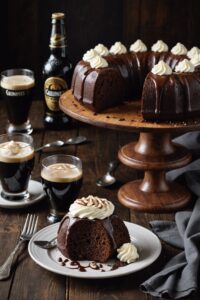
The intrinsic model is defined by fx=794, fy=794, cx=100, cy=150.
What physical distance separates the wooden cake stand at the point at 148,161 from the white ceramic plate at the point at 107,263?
0.28 metres

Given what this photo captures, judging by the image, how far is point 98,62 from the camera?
2.73m

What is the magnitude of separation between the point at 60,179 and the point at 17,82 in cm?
90

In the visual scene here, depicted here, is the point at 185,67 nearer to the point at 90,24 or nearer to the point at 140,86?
the point at 140,86

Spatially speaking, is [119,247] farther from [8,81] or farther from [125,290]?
[8,81]

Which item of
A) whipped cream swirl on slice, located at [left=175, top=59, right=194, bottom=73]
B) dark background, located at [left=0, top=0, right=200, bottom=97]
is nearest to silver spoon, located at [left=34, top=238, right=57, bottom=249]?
whipped cream swirl on slice, located at [left=175, top=59, right=194, bottom=73]

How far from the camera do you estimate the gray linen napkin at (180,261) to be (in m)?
2.02

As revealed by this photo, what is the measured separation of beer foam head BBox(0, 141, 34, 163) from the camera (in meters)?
2.53

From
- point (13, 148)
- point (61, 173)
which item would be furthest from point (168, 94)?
point (13, 148)

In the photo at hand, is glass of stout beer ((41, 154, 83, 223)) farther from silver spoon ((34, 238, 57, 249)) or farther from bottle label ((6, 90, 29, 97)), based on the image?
bottle label ((6, 90, 29, 97))

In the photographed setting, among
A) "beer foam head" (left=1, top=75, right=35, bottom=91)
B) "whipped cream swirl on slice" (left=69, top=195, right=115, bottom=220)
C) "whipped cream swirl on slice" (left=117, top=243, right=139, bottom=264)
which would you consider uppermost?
"whipped cream swirl on slice" (left=69, top=195, right=115, bottom=220)

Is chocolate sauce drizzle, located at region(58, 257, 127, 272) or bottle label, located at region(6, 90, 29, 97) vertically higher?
bottle label, located at region(6, 90, 29, 97)

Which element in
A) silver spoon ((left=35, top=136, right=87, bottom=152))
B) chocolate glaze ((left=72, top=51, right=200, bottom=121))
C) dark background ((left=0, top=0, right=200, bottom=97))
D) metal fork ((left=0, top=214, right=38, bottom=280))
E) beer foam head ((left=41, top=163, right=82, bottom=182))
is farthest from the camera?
dark background ((left=0, top=0, right=200, bottom=97))

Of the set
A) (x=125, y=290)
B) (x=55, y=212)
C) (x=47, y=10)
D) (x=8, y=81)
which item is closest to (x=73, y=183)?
(x=55, y=212)

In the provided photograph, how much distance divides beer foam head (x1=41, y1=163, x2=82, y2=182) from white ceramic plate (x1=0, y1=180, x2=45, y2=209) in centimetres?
16
